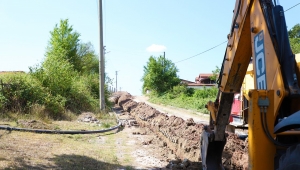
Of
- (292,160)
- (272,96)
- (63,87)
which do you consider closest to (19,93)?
(63,87)

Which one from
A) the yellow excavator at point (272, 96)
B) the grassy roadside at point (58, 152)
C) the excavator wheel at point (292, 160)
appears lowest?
the grassy roadside at point (58, 152)

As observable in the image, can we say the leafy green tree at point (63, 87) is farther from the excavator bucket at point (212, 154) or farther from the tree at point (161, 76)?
the tree at point (161, 76)

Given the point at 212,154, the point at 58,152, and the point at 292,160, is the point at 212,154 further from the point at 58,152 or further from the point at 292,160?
the point at 58,152

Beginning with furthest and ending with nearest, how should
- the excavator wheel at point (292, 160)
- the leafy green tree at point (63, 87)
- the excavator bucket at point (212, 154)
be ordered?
the leafy green tree at point (63, 87) < the excavator bucket at point (212, 154) < the excavator wheel at point (292, 160)

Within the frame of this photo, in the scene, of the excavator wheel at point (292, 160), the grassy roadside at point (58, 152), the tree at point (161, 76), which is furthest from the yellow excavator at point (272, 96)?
the tree at point (161, 76)

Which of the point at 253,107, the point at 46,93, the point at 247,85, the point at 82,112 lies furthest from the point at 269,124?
the point at 82,112

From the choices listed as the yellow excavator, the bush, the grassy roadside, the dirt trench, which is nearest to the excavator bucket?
the dirt trench

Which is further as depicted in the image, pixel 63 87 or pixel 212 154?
pixel 63 87

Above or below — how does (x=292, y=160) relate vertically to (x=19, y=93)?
below

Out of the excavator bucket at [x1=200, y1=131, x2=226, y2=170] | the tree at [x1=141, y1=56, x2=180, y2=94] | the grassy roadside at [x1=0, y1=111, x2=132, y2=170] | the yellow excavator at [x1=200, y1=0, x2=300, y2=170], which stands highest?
the tree at [x1=141, y1=56, x2=180, y2=94]

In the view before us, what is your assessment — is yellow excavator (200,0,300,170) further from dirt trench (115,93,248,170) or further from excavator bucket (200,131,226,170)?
dirt trench (115,93,248,170)

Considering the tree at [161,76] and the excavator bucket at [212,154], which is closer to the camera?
the excavator bucket at [212,154]

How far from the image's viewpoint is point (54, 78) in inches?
731

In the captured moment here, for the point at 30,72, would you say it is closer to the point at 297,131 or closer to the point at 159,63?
the point at 297,131
